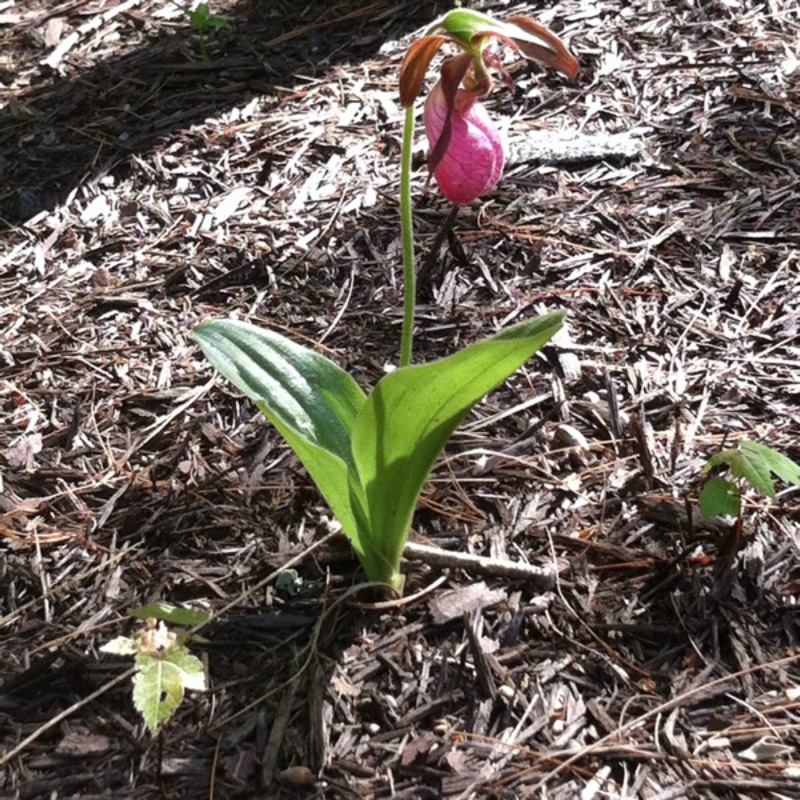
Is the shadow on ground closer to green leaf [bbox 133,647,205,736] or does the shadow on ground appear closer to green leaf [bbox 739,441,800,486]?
green leaf [bbox 133,647,205,736]

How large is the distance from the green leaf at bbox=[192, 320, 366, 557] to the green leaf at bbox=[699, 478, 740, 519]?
559mm

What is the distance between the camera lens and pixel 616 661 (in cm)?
148

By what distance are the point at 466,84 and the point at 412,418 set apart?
469mm

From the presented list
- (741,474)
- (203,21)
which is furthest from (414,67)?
(203,21)

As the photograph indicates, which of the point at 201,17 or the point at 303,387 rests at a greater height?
the point at 201,17

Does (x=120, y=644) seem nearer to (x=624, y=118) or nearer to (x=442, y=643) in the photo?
(x=442, y=643)

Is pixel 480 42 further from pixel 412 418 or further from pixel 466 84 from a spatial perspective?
pixel 412 418

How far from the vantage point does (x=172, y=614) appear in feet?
4.83

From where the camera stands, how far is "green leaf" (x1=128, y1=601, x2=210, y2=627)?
4.78 feet

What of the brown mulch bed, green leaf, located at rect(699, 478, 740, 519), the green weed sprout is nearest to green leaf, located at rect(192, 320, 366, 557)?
the green weed sprout

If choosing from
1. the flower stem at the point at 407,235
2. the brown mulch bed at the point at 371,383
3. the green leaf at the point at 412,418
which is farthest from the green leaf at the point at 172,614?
the flower stem at the point at 407,235

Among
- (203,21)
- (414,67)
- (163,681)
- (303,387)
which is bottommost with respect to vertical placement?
(163,681)

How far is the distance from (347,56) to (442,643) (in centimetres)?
208

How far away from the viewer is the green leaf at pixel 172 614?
146 centimetres
